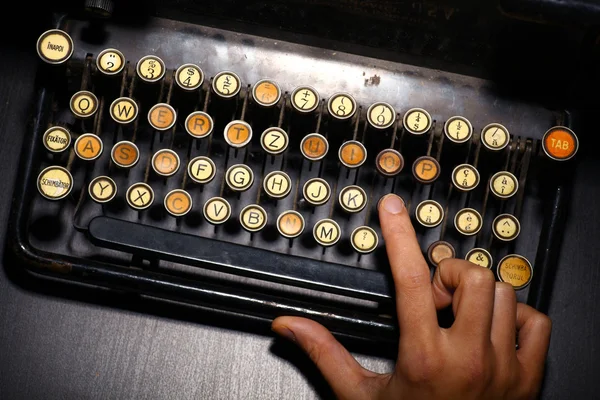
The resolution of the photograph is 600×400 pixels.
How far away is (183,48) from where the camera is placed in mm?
1988

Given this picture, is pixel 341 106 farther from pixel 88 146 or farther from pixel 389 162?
pixel 88 146

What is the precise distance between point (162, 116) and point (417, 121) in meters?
0.72

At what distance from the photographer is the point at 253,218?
1.87 m

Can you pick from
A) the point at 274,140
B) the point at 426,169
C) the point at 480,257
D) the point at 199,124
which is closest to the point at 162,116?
the point at 199,124

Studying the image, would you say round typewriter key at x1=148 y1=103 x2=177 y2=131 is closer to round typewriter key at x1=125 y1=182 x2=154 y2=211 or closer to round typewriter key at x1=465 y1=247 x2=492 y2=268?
round typewriter key at x1=125 y1=182 x2=154 y2=211

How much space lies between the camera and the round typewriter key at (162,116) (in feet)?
6.07

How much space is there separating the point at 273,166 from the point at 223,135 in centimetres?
19

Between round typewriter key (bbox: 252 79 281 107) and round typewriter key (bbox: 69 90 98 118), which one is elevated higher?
round typewriter key (bbox: 252 79 281 107)

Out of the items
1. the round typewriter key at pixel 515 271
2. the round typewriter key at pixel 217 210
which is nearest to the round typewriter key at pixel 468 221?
the round typewriter key at pixel 515 271

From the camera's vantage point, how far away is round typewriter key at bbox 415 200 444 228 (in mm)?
1890

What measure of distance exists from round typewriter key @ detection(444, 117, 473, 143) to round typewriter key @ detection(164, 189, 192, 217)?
75 cm

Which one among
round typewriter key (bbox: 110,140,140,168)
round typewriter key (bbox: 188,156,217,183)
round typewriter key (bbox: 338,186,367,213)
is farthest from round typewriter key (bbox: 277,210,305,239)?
round typewriter key (bbox: 110,140,140,168)

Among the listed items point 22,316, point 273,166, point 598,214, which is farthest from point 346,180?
point 22,316

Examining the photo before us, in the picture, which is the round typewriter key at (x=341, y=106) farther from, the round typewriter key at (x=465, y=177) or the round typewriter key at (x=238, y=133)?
the round typewriter key at (x=465, y=177)
